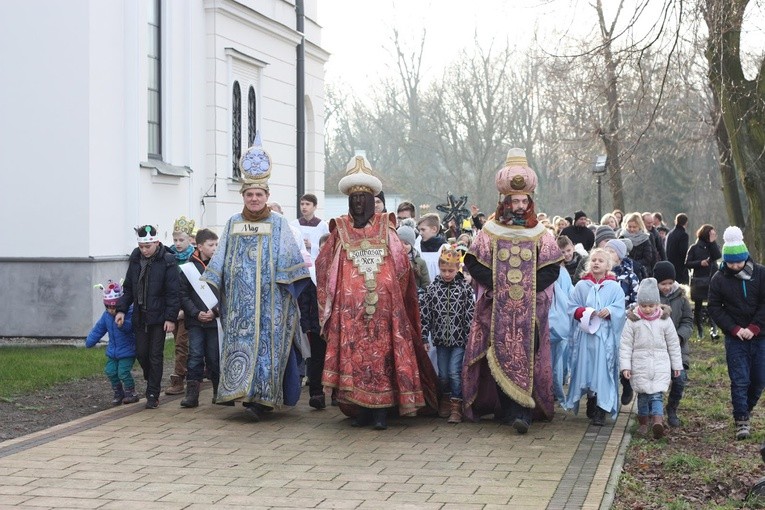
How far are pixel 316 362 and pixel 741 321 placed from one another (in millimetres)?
3653

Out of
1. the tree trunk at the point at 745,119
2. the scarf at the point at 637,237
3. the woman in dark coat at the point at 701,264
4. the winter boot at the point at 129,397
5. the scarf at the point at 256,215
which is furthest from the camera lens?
the woman in dark coat at the point at 701,264

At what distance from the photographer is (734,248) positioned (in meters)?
9.99

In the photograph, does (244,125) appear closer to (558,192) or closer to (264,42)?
(264,42)

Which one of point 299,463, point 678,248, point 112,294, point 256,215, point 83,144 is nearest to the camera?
point 299,463

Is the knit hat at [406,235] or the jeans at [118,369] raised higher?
the knit hat at [406,235]

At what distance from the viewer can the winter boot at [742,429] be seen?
32.3ft

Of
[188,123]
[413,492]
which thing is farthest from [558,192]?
[413,492]

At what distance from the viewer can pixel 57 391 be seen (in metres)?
12.0

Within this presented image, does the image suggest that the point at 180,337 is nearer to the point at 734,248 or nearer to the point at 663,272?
the point at 663,272

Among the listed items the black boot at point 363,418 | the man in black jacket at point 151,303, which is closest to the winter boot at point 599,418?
the black boot at point 363,418

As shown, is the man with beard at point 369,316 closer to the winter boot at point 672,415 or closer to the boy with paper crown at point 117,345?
the boy with paper crown at point 117,345

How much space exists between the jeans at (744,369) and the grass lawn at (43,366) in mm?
6200

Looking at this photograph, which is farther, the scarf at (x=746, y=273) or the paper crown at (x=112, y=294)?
the paper crown at (x=112, y=294)

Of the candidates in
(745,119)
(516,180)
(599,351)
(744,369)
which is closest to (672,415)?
(744,369)
